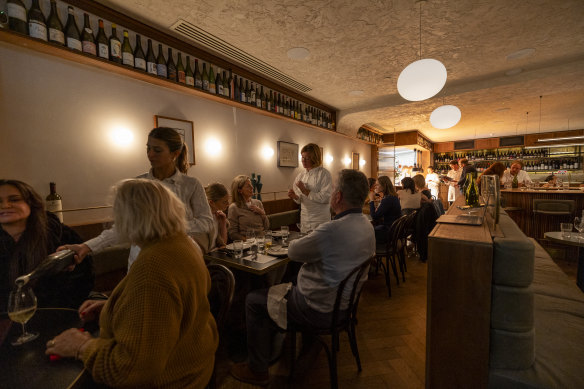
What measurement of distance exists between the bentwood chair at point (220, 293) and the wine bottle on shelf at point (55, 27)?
233 centimetres

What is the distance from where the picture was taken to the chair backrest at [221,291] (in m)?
1.21

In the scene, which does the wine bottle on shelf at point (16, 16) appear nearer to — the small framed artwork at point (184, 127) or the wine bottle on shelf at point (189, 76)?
the small framed artwork at point (184, 127)

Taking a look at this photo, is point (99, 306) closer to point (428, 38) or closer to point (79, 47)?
point (79, 47)

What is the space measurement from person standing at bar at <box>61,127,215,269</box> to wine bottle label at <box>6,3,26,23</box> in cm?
151

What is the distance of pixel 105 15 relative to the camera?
2322mm

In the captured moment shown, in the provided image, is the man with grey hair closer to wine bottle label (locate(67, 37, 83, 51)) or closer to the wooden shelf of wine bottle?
the wooden shelf of wine bottle

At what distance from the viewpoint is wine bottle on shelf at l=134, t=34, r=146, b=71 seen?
251cm

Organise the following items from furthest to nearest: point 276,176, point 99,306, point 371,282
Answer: point 276,176 < point 371,282 < point 99,306

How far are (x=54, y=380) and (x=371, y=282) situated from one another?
3.15 meters

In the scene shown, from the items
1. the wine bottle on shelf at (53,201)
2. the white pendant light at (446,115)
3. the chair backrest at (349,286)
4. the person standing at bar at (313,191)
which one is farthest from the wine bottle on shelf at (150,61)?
the white pendant light at (446,115)

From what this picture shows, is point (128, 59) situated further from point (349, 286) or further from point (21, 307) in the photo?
point (349, 286)

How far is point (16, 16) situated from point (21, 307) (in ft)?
7.45

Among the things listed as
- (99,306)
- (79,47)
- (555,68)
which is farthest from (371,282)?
(555,68)

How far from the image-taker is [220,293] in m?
1.35
